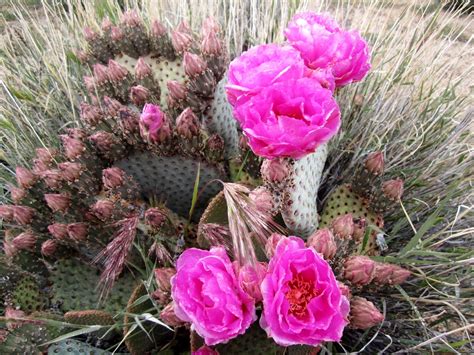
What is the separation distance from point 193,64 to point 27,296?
0.90 metres

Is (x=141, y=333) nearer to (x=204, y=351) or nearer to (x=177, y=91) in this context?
(x=204, y=351)

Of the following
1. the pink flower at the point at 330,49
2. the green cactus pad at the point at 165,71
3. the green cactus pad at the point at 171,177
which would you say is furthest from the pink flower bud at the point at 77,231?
the pink flower at the point at 330,49

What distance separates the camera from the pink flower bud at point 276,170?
113 cm

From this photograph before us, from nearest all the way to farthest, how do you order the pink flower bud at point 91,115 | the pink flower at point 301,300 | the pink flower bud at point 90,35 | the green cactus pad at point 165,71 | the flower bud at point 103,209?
the pink flower at point 301,300, the flower bud at point 103,209, the pink flower bud at point 91,115, the green cactus pad at point 165,71, the pink flower bud at point 90,35

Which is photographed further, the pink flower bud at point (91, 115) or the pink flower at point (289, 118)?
the pink flower bud at point (91, 115)

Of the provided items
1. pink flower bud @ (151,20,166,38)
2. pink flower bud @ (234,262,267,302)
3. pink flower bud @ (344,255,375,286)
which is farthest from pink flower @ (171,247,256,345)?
pink flower bud @ (151,20,166,38)

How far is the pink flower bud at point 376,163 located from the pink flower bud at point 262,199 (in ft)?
1.31

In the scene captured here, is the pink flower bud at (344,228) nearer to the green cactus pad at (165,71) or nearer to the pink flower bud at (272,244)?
the pink flower bud at (272,244)

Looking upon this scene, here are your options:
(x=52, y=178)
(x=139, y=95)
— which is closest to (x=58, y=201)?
(x=52, y=178)

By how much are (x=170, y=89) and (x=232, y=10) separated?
1030 mm

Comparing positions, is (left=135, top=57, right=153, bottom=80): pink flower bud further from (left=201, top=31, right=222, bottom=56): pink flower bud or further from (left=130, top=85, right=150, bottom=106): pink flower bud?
(left=201, top=31, right=222, bottom=56): pink flower bud

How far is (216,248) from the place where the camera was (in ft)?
3.59

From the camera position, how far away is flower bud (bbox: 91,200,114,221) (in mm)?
1419

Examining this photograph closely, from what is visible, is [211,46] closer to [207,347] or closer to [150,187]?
[150,187]
